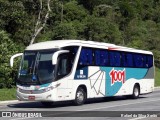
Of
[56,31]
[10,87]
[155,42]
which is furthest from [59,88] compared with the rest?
[155,42]

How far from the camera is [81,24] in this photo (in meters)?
56.7

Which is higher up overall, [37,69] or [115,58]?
[115,58]

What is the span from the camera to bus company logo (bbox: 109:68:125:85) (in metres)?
24.6

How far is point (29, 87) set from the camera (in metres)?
20.2

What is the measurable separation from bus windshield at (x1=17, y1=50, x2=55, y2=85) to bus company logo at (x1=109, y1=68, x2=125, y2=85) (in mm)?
5209

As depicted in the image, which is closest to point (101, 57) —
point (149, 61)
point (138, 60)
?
point (138, 60)

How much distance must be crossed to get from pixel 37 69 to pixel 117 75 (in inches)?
249

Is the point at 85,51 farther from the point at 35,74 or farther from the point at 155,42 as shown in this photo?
the point at 155,42

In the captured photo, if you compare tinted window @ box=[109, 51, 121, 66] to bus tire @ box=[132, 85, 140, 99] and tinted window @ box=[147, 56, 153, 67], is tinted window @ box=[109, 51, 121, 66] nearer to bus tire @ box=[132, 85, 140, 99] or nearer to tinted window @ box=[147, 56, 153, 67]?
bus tire @ box=[132, 85, 140, 99]

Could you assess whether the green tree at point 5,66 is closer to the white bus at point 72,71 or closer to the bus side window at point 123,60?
the white bus at point 72,71

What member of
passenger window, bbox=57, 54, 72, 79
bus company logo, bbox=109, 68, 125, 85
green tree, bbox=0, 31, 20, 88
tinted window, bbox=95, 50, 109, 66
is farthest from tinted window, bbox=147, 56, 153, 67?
passenger window, bbox=57, 54, 72, 79

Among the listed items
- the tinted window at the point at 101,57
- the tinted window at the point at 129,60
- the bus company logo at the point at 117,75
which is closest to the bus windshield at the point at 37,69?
the tinted window at the point at 101,57

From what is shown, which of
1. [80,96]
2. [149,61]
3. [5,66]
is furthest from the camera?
[149,61]

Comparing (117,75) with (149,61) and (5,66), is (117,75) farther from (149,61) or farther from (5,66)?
(5,66)
